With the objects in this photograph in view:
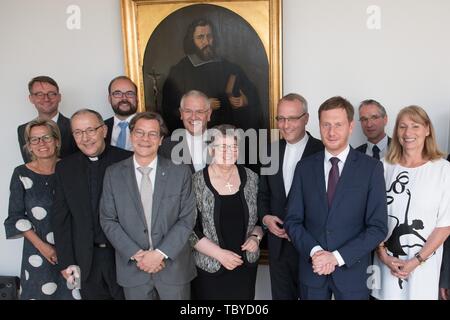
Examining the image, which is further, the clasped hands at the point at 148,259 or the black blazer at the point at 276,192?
the black blazer at the point at 276,192

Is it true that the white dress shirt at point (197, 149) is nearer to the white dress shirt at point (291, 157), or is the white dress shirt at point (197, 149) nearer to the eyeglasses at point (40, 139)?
the white dress shirt at point (291, 157)

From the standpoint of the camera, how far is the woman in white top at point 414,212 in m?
2.35

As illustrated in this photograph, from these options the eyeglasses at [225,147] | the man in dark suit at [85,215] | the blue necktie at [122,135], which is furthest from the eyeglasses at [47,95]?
the eyeglasses at [225,147]

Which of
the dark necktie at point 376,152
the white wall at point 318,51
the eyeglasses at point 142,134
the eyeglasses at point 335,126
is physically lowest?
the dark necktie at point 376,152

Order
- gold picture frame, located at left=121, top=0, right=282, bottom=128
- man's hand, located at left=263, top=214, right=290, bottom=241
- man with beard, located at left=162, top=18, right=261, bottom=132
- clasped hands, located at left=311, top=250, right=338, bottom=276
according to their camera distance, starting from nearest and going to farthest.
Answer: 1. clasped hands, located at left=311, top=250, right=338, bottom=276
2. man's hand, located at left=263, top=214, right=290, bottom=241
3. gold picture frame, located at left=121, top=0, right=282, bottom=128
4. man with beard, located at left=162, top=18, right=261, bottom=132

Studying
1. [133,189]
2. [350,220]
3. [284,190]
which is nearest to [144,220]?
[133,189]

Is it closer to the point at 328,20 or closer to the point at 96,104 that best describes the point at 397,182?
the point at 328,20

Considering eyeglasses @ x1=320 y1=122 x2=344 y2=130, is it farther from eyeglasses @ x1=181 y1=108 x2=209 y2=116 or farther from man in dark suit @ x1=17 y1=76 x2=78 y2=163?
man in dark suit @ x1=17 y1=76 x2=78 y2=163

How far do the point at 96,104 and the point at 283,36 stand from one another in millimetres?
1872

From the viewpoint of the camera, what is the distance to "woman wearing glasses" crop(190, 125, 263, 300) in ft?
8.18

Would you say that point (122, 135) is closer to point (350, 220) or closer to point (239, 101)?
point (239, 101)

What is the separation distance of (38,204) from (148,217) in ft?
2.90

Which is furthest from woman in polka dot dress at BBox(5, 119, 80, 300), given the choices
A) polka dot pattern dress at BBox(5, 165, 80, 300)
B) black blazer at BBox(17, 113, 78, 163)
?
black blazer at BBox(17, 113, 78, 163)

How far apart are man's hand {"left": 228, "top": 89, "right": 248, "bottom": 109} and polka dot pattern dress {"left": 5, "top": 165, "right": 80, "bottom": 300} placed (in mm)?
1625
